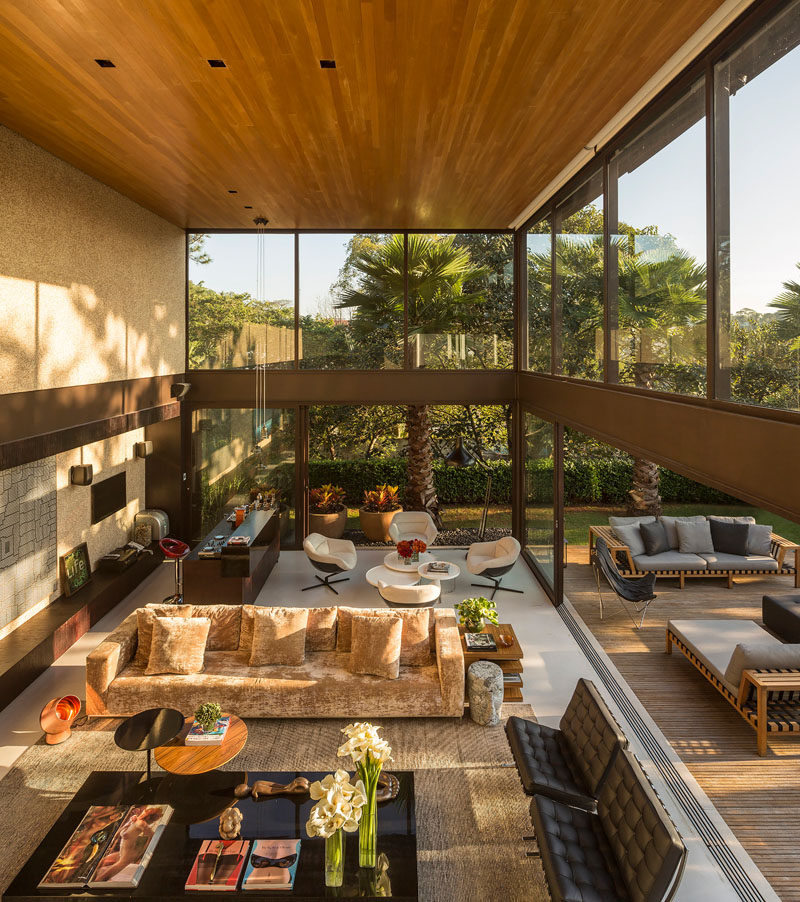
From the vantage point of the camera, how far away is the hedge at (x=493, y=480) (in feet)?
45.8

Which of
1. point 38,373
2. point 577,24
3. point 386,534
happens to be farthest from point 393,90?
point 386,534

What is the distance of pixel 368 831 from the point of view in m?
3.86

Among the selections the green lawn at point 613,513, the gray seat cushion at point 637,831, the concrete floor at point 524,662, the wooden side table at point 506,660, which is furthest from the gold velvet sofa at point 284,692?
the green lawn at point 613,513

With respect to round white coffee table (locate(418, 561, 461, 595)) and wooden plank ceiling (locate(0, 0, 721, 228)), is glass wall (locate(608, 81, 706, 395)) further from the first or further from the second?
round white coffee table (locate(418, 561, 461, 595))

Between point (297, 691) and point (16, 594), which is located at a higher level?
point (16, 594)

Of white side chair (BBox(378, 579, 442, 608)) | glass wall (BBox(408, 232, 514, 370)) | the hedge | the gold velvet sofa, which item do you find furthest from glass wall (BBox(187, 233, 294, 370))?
the gold velvet sofa

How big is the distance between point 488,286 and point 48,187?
6.25 metres

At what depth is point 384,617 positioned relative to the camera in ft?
20.1

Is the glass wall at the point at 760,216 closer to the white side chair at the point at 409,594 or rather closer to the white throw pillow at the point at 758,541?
the white side chair at the point at 409,594

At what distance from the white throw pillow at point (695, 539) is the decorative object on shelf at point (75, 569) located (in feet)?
26.9

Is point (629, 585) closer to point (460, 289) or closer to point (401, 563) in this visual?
point (401, 563)

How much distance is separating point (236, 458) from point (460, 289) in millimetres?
4449

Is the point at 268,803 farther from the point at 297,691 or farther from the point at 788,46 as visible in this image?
the point at 788,46

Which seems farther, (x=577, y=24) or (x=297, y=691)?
(x=297, y=691)
